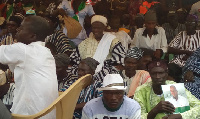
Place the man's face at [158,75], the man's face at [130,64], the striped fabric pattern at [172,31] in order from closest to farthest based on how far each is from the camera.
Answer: the man's face at [158,75] → the man's face at [130,64] → the striped fabric pattern at [172,31]

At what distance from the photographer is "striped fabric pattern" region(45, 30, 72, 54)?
588 centimetres

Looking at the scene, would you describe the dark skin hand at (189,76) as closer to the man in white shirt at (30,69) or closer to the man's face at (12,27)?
the man in white shirt at (30,69)

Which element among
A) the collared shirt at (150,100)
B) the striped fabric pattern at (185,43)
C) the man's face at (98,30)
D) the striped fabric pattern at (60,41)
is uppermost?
→ the man's face at (98,30)

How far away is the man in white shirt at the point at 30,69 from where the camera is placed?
2.99 meters

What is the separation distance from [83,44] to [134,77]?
45.4 inches

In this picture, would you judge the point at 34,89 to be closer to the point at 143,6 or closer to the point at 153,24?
the point at 153,24

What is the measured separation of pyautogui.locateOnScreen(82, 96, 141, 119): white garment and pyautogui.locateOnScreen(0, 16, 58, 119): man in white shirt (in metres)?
0.64

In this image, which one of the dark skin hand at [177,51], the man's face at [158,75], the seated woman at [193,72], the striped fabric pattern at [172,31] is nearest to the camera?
the man's face at [158,75]

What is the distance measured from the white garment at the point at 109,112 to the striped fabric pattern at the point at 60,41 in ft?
7.27

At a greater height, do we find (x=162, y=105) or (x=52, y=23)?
(x=52, y=23)

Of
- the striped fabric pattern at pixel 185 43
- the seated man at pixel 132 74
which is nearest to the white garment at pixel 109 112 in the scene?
the seated man at pixel 132 74

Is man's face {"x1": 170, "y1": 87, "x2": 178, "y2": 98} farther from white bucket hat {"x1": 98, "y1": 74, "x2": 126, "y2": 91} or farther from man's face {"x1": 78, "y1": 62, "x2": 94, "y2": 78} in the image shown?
man's face {"x1": 78, "y1": 62, "x2": 94, "y2": 78}

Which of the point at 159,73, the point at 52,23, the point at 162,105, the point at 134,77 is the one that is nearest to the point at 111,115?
the point at 162,105

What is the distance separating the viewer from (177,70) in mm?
5828
